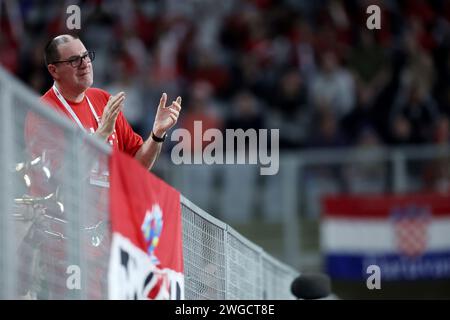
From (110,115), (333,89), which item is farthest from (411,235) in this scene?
(110,115)

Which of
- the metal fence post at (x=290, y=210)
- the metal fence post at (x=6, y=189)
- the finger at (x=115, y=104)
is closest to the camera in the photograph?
the metal fence post at (x=6, y=189)

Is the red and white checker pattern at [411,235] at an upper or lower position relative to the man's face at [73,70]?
upper

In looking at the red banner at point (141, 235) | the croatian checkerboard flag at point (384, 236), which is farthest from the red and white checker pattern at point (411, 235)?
the red banner at point (141, 235)

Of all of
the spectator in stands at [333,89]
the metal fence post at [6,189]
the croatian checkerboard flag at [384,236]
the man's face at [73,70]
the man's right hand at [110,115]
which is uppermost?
the spectator in stands at [333,89]

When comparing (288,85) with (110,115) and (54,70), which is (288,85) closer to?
(54,70)

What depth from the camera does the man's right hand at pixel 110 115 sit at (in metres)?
7.11

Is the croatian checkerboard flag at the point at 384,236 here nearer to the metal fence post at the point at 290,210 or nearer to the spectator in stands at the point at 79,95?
the metal fence post at the point at 290,210

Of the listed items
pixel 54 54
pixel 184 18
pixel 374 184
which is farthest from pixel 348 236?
pixel 54 54

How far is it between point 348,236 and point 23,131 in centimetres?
1128

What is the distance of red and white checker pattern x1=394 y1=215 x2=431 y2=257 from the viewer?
15617mm

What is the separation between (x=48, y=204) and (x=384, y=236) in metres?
10.7

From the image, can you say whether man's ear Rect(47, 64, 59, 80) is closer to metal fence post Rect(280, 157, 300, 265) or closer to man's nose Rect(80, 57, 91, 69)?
man's nose Rect(80, 57, 91, 69)

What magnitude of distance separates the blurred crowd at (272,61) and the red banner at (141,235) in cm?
1012
